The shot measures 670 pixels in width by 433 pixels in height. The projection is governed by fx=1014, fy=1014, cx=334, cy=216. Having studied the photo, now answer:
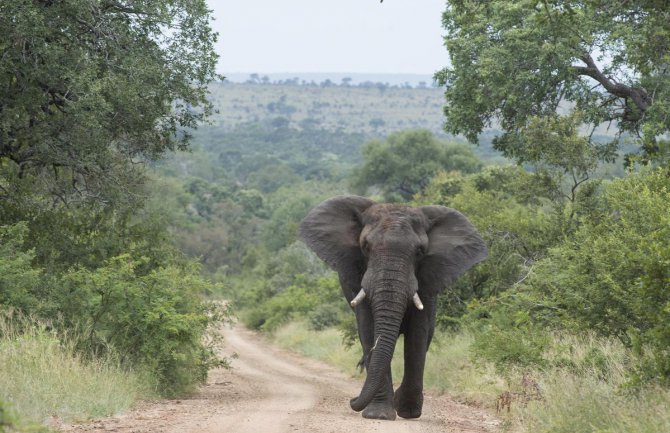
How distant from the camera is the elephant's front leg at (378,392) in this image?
1184 centimetres

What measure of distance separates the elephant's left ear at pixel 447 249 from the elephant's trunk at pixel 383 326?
1.05 m

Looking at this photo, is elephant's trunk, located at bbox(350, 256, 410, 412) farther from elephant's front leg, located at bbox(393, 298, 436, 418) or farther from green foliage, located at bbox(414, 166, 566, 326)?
green foliage, located at bbox(414, 166, 566, 326)

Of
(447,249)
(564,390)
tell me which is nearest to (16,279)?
(447,249)

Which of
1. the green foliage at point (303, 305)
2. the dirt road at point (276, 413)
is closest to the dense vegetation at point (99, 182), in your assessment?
the dirt road at point (276, 413)

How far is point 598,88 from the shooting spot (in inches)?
822

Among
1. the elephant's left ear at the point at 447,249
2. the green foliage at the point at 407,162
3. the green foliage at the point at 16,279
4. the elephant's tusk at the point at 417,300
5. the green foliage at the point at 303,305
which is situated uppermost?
the elephant's left ear at the point at 447,249

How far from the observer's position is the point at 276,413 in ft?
38.5

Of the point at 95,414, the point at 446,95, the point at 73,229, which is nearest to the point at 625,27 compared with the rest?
the point at 446,95

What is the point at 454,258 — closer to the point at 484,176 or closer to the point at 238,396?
the point at 238,396

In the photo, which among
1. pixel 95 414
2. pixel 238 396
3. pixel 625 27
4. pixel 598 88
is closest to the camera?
pixel 95 414

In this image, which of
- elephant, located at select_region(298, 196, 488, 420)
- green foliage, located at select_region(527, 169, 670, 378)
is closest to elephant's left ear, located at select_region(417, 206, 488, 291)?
elephant, located at select_region(298, 196, 488, 420)

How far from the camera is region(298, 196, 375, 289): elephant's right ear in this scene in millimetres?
13039

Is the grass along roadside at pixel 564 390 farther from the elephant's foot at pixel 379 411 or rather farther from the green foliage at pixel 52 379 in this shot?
the green foliage at pixel 52 379

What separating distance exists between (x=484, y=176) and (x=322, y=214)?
2251 cm
